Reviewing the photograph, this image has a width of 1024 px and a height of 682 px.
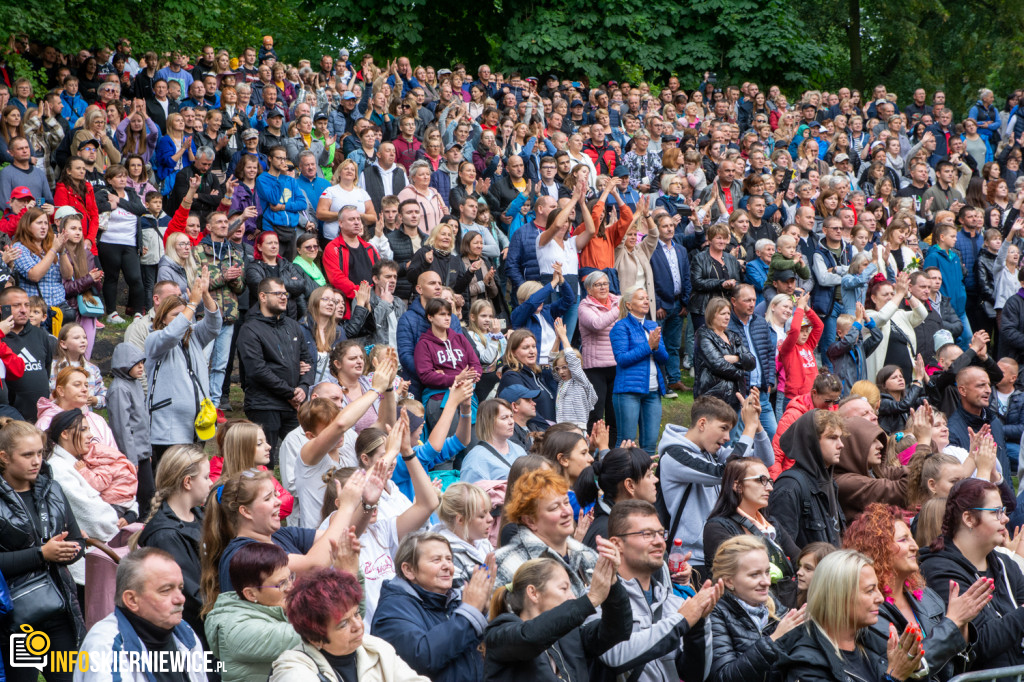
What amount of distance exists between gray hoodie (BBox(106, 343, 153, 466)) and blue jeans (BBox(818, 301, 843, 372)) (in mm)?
7383

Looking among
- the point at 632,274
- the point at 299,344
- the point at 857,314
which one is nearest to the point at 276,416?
the point at 299,344

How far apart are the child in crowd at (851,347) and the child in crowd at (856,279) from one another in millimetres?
1095

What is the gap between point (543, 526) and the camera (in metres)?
5.05

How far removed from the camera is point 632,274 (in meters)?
11.9

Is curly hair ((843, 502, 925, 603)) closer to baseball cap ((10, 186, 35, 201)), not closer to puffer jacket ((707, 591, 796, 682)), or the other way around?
puffer jacket ((707, 591, 796, 682))

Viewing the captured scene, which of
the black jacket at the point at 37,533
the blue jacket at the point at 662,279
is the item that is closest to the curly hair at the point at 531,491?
the black jacket at the point at 37,533

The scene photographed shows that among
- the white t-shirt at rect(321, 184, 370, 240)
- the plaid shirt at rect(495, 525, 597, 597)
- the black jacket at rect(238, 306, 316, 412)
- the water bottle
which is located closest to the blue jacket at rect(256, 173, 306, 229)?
the white t-shirt at rect(321, 184, 370, 240)

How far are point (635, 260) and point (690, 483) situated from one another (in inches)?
231

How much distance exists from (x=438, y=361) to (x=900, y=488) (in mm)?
3803

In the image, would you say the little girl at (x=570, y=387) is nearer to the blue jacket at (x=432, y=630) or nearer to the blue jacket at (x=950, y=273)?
the blue jacket at (x=432, y=630)

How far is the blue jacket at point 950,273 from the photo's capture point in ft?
43.0

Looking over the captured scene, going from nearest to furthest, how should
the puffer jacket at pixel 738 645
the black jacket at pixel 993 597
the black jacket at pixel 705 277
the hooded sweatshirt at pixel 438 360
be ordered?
the puffer jacket at pixel 738 645 → the black jacket at pixel 993 597 → the hooded sweatshirt at pixel 438 360 → the black jacket at pixel 705 277

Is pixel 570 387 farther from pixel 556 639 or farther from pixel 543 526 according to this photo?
pixel 556 639

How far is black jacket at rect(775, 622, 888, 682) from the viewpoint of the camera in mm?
4355
